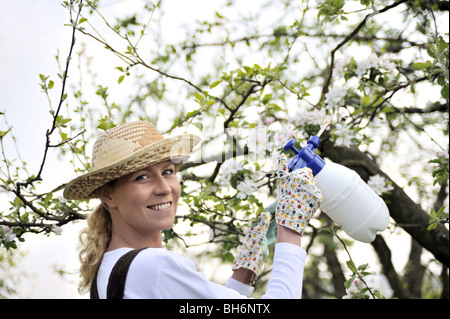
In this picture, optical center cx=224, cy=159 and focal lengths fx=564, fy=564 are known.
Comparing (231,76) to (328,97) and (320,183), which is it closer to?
Result: (328,97)

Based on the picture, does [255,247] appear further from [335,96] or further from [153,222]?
[335,96]

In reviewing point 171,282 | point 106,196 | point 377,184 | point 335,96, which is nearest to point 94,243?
point 106,196

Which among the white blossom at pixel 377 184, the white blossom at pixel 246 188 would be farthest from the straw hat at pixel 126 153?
the white blossom at pixel 377 184

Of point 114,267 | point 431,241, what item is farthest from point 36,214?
point 431,241

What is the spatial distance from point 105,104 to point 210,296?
212 cm

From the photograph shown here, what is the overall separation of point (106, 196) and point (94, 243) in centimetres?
18

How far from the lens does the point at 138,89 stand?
187 inches

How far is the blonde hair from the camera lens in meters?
1.99

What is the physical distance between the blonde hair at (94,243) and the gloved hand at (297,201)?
0.64 metres

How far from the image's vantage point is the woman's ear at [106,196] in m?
2.08

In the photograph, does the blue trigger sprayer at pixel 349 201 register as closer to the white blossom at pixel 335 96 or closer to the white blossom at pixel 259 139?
the white blossom at pixel 259 139

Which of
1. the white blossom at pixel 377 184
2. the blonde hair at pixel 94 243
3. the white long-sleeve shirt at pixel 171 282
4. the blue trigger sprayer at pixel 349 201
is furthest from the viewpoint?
the white blossom at pixel 377 184

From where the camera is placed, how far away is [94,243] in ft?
6.72
